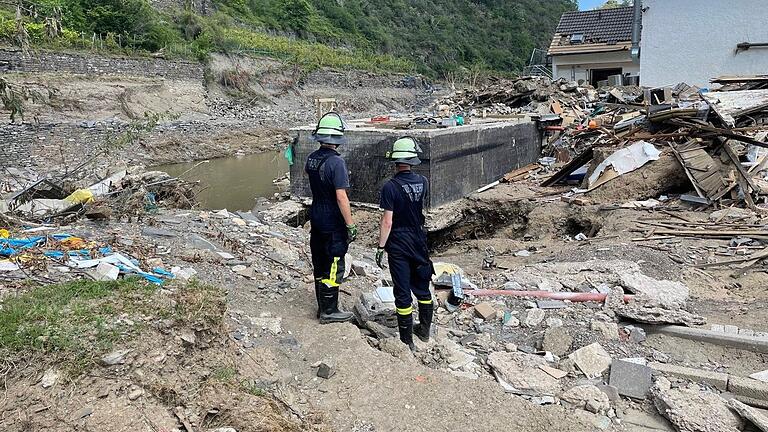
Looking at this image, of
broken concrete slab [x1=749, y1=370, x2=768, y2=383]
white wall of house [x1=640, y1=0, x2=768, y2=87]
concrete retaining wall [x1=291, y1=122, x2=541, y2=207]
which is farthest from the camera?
white wall of house [x1=640, y1=0, x2=768, y2=87]

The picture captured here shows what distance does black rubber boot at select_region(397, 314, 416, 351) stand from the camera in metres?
4.36

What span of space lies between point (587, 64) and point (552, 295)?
21081 mm

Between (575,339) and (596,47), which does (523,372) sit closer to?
(575,339)

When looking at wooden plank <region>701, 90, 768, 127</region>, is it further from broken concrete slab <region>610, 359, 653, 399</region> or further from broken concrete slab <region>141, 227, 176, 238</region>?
broken concrete slab <region>141, 227, 176, 238</region>

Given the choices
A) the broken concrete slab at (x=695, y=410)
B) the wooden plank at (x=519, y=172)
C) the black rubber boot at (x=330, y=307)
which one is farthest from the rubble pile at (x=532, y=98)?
the broken concrete slab at (x=695, y=410)

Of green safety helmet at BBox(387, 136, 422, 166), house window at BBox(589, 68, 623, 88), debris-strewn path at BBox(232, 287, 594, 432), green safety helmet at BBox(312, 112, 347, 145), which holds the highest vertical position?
house window at BBox(589, 68, 623, 88)

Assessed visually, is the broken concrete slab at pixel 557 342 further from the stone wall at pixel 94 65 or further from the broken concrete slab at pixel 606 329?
the stone wall at pixel 94 65

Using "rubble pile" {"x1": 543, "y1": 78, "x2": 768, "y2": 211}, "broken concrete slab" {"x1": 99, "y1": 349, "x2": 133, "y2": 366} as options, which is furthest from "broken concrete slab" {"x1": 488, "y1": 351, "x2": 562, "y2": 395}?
"rubble pile" {"x1": 543, "y1": 78, "x2": 768, "y2": 211}

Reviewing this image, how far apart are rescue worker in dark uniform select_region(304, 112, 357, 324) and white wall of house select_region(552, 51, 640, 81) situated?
21.8 m

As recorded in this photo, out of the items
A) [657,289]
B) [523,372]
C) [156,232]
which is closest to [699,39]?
[657,289]

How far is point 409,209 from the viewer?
4367mm

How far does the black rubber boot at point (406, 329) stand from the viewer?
4363 mm

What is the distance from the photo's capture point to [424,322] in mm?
4562

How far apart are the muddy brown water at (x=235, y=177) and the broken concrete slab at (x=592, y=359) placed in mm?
8689
